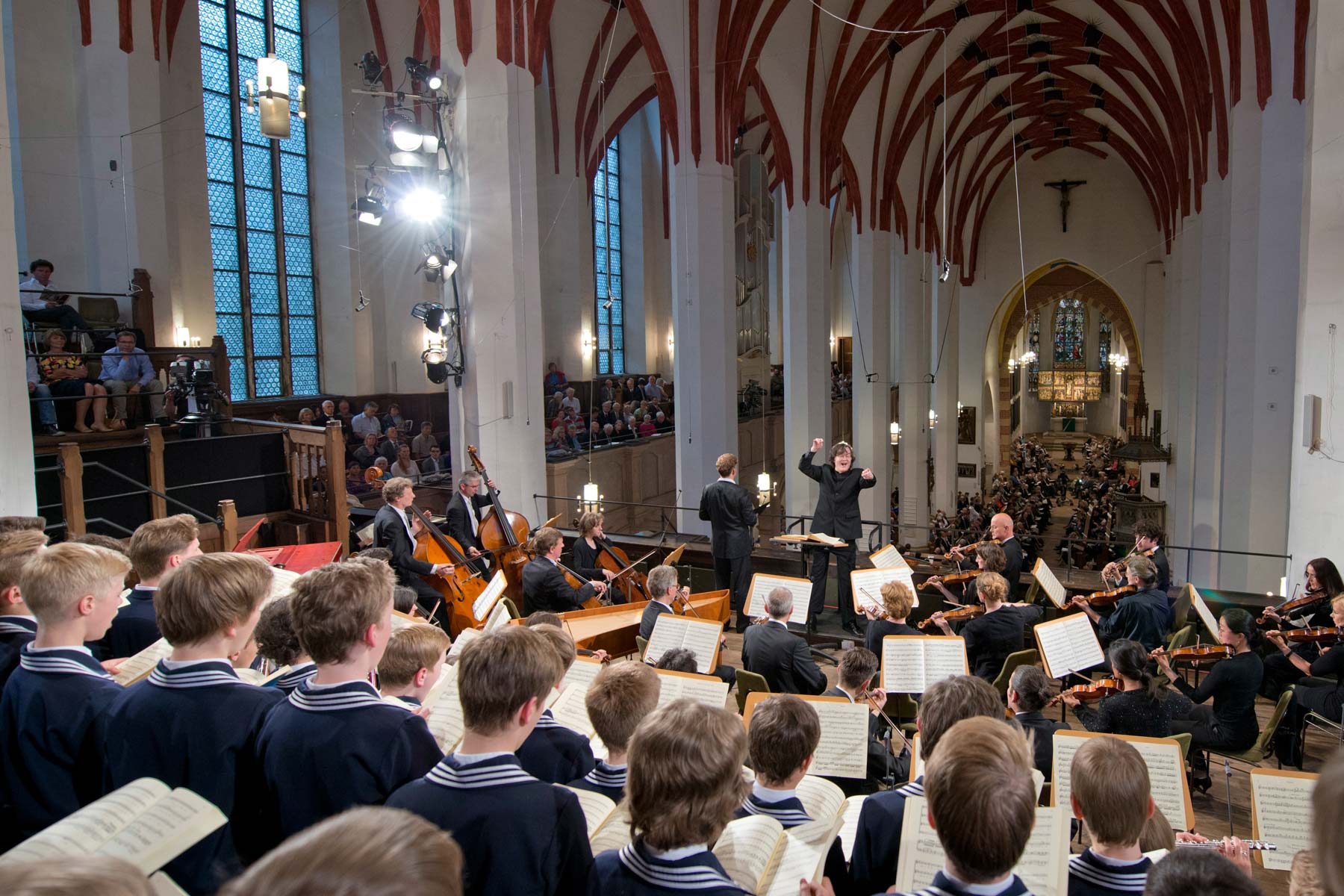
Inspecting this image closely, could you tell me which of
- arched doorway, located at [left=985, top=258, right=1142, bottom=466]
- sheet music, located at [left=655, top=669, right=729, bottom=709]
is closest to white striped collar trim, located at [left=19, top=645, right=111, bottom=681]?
sheet music, located at [left=655, top=669, right=729, bottom=709]

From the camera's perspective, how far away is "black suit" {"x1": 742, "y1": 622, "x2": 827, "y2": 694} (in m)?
5.37

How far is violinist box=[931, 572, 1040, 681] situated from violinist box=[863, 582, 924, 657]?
0.38 metres

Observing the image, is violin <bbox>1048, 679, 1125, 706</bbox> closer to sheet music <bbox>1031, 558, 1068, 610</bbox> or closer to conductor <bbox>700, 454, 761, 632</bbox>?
sheet music <bbox>1031, 558, 1068, 610</bbox>

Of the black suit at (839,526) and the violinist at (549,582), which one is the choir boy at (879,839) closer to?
the violinist at (549,582)

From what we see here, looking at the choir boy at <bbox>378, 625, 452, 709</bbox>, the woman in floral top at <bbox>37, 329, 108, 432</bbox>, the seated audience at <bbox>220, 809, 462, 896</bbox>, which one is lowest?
the choir boy at <bbox>378, 625, 452, 709</bbox>

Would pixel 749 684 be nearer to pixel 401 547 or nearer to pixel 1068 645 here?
pixel 1068 645

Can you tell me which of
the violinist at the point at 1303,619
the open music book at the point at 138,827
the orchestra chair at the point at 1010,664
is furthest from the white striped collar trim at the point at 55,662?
the violinist at the point at 1303,619

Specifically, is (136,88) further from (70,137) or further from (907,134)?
(907,134)

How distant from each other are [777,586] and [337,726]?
13.6 ft

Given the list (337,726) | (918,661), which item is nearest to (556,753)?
(337,726)

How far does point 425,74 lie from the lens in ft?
34.1

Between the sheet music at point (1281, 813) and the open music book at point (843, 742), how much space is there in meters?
1.36

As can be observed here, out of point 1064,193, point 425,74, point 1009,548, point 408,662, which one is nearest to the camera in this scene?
point 408,662

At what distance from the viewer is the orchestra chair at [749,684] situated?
4.98m
